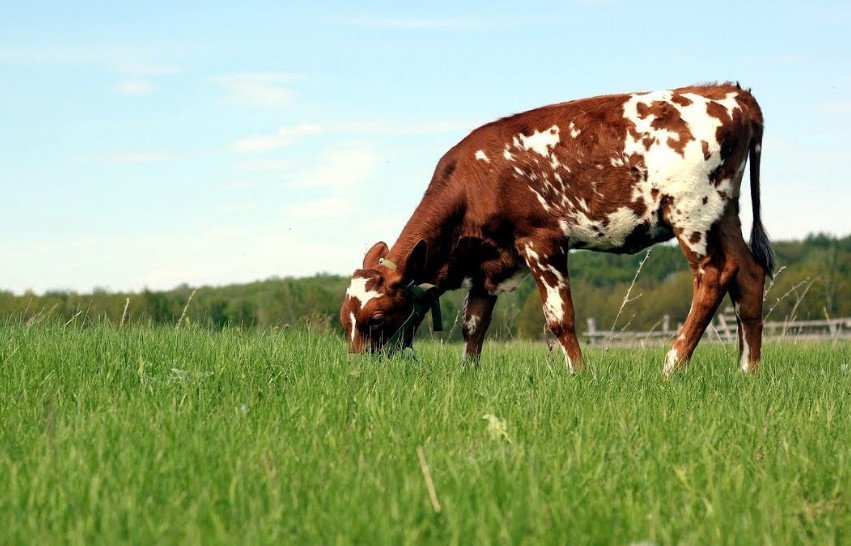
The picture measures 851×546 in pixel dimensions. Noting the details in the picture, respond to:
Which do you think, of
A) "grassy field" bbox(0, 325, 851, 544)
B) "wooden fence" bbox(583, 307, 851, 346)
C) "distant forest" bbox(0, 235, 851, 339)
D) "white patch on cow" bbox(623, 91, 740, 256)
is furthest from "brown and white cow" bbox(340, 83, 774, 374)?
"distant forest" bbox(0, 235, 851, 339)

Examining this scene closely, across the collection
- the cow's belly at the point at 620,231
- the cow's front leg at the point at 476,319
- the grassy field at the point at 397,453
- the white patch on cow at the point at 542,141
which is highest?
the white patch on cow at the point at 542,141

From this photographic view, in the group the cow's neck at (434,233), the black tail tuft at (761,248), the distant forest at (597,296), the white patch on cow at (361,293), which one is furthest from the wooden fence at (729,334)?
the distant forest at (597,296)

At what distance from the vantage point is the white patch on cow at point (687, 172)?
809cm

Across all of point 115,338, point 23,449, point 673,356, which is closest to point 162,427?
point 23,449

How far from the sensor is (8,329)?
354 inches

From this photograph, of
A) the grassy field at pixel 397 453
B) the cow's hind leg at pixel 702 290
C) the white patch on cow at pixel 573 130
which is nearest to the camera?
the grassy field at pixel 397 453

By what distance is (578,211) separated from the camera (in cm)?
845

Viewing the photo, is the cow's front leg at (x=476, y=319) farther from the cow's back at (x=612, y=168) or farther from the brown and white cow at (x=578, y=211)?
the cow's back at (x=612, y=168)

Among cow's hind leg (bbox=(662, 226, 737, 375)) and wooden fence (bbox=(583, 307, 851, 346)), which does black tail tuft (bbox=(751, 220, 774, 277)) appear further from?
wooden fence (bbox=(583, 307, 851, 346))

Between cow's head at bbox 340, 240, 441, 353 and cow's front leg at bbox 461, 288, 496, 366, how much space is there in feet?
2.15

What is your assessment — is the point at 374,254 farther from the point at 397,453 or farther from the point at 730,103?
the point at 397,453

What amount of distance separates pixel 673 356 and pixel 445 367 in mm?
2121

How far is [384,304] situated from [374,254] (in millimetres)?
792

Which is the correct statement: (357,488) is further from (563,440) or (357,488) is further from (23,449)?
(23,449)
